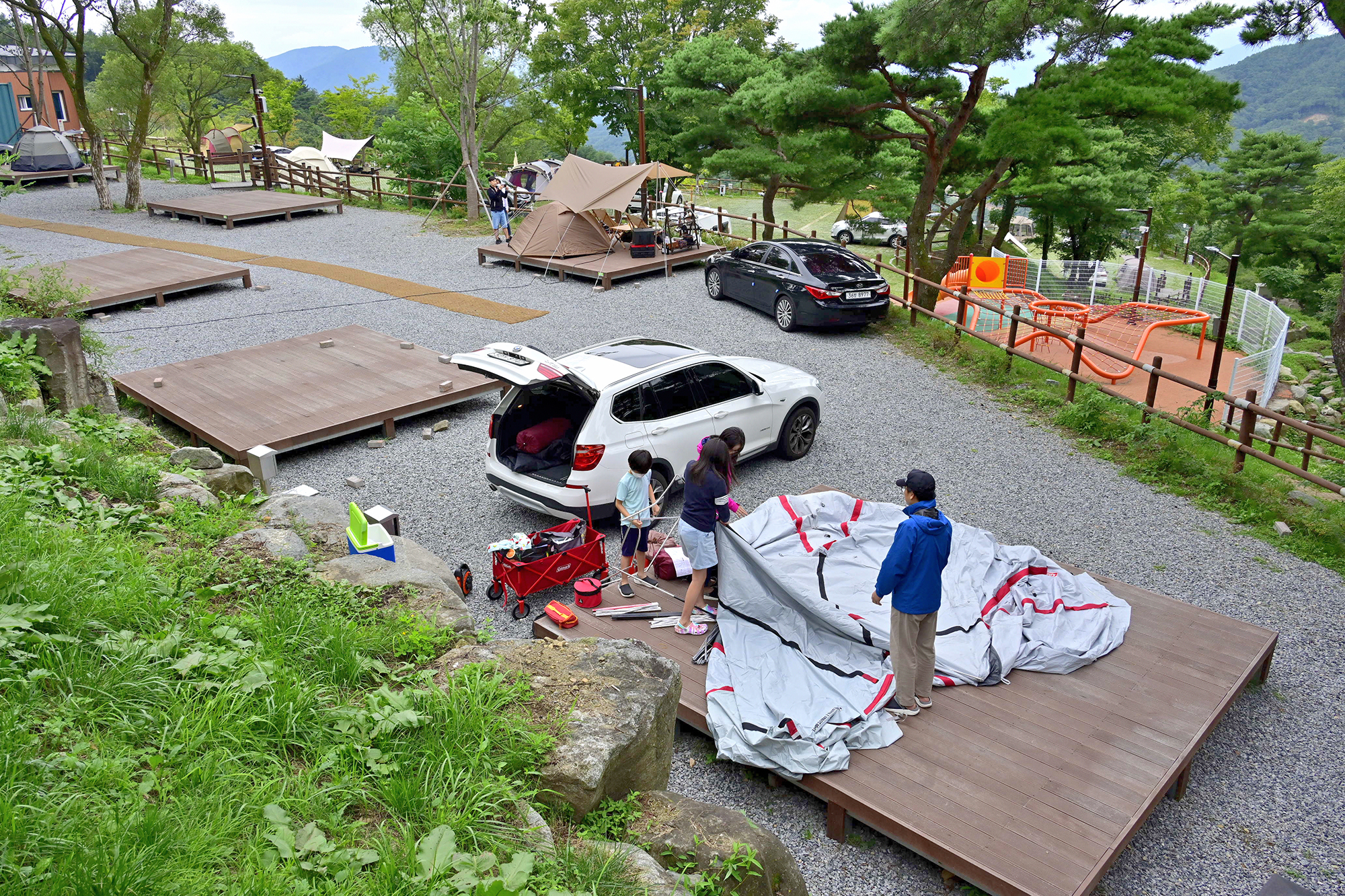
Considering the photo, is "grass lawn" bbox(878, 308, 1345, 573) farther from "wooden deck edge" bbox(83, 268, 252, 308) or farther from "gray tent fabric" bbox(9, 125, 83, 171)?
"gray tent fabric" bbox(9, 125, 83, 171)

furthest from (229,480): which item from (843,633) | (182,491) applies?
(843,633)

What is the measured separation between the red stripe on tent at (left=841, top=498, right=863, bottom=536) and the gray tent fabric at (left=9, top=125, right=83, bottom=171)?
32.7 meters

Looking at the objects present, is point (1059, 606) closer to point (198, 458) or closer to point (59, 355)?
point (198, 458)

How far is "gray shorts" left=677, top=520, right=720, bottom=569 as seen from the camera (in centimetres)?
629

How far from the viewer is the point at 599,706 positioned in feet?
12.6

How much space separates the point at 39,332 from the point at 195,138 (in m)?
41.2

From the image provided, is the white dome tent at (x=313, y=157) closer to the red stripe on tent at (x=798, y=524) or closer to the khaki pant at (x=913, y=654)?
the red stripe on tent at (x=798, y=524)

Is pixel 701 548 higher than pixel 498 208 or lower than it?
lower

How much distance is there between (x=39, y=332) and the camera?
8.20 m

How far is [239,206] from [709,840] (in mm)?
24580

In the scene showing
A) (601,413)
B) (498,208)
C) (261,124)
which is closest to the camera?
(601,413)

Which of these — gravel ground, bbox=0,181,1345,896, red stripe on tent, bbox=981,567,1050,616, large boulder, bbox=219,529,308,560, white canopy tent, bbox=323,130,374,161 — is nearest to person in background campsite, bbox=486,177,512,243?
gravel ground, bbox=0,181,1345,896

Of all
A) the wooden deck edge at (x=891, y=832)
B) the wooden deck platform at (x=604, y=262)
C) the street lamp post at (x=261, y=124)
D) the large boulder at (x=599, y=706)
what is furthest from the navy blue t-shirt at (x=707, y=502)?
the street lamp post at (x=261, y=124)

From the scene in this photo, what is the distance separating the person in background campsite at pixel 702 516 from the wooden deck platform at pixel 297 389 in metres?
4.86
